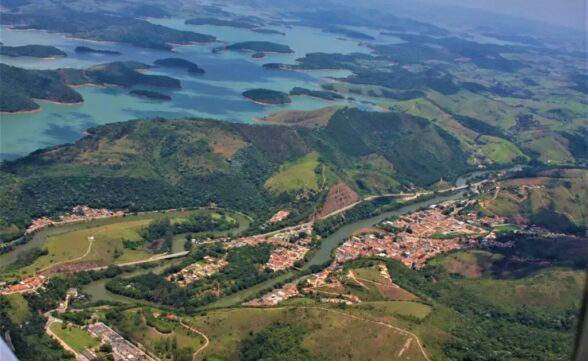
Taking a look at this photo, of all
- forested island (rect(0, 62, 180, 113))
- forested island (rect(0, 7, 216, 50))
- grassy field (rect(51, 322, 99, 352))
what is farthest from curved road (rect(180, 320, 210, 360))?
forested island (rect(0, 7, 216, 50))

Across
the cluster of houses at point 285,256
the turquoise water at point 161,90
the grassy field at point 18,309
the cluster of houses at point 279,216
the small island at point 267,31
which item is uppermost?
the small island at point 267,31

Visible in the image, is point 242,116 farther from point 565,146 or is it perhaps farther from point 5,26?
point 5,26

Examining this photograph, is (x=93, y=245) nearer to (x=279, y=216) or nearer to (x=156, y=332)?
(x=156, y=332)

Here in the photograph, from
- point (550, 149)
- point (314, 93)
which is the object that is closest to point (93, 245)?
point (314, 93)

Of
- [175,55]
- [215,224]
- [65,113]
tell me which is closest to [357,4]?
[175,55]

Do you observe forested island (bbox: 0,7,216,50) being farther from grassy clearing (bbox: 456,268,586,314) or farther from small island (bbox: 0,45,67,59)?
grassy clearing (bbox: 456,268,586,314)

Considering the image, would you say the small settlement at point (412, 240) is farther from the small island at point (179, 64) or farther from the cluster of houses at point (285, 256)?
the small island at point (179, 64)

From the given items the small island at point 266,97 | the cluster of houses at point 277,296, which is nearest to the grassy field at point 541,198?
the cluster of houses at point 277,296
